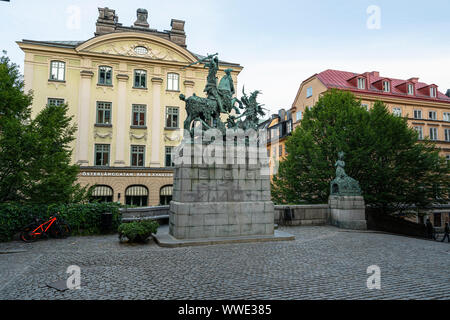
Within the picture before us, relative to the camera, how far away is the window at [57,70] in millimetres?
27094

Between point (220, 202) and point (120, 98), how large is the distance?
20964 mm

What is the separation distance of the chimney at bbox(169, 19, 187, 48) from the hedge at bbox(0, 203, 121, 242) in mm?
23877

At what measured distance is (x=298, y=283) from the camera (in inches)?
245

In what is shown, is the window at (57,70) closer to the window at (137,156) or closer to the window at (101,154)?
the window at (101,154)

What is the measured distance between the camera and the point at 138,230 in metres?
10.5

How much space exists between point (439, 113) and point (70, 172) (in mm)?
43254

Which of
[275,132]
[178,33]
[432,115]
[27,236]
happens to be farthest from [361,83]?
[27,236]

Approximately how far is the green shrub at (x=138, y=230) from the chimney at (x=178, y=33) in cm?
2596

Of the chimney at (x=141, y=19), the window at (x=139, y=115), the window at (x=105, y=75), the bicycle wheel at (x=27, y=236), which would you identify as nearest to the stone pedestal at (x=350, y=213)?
the bicycle wheel at (x=27, y=236)

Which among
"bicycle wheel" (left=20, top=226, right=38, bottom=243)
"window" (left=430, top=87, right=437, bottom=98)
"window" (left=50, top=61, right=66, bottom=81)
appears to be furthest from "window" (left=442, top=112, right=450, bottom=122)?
"bicycle wheel" (left=20, top=226, right=38, bottom=243)

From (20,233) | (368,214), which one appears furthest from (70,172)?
(368,214)

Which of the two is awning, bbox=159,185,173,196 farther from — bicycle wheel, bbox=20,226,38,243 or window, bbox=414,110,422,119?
window, bbox=414,110,422,119

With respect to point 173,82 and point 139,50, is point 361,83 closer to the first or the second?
point 173,82

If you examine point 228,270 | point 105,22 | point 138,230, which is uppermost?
point 105,22
